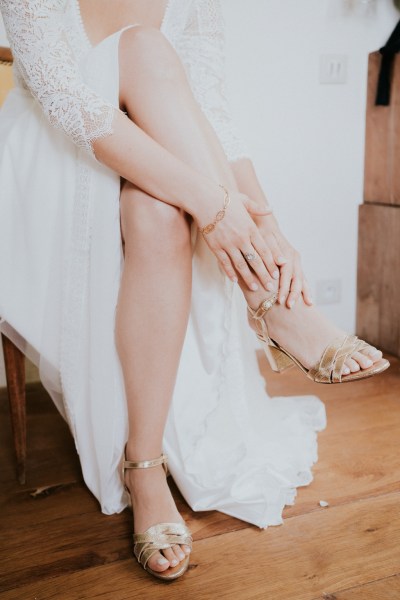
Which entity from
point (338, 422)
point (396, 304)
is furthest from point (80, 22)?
point (396, 304)

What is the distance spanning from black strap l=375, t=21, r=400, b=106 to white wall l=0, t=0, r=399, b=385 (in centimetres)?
6

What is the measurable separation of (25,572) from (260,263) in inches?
23.4

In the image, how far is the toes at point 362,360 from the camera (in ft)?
2.85

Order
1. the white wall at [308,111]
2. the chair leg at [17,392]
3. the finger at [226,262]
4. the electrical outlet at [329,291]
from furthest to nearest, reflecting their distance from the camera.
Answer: the electrical outlet at [329,291] → the white wall at [308,111] → the chair leg at [17,392] → the finger at [226,262]

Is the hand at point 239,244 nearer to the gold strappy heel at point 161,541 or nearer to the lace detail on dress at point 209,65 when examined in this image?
the lace detail on dress at point 209,65

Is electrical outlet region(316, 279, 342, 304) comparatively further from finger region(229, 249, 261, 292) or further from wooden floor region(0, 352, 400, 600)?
finger region(229, 249, 261, 292)

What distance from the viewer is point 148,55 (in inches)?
37.3

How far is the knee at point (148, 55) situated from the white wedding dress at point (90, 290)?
0.07 ft

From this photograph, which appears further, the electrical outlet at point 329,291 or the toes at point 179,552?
the electrical outlet at point 329,291

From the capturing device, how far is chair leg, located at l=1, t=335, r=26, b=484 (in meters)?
1.08

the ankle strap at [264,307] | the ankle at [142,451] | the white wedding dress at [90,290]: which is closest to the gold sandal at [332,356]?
the ankle strap at [264,307]

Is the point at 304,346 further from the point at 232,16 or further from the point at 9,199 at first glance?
the point at 232,16

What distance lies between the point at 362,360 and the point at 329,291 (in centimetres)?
116

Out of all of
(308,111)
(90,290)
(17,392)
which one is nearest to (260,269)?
(90,290)
